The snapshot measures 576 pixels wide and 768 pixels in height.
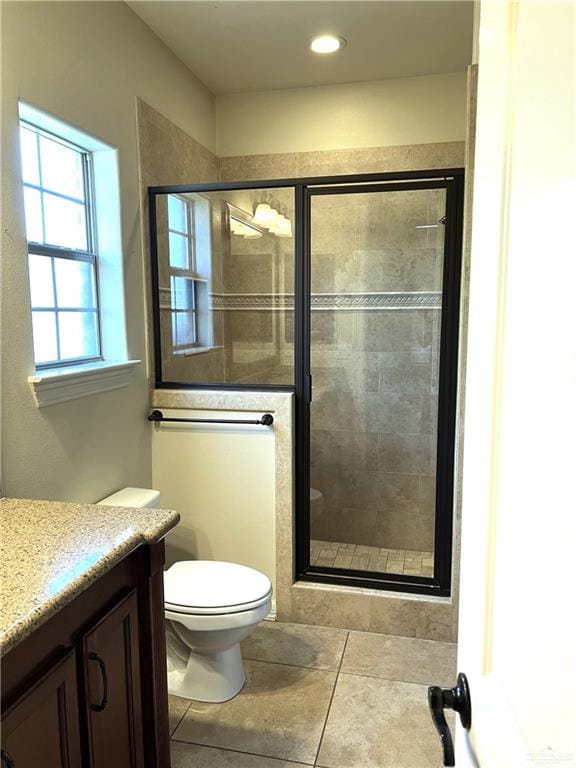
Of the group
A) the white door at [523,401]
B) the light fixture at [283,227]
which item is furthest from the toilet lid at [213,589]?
the light fixture at [283,227]

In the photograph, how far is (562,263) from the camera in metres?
0.44

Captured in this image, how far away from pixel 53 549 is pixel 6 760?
410 mm

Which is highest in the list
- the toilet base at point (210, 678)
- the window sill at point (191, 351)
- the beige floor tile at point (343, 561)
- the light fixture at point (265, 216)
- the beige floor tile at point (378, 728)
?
the light fixture at point (265, 216)

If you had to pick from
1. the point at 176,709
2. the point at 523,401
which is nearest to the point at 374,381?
the point at 176,709

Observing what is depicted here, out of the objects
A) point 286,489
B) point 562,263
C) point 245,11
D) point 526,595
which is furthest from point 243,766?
point 245,11

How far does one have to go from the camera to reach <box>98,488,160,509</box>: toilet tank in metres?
2.25

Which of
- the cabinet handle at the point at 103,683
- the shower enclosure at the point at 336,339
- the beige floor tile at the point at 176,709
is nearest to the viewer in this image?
the cabinet handle at the point at 103,683

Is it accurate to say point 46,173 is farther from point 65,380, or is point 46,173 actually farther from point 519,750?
point 519,750

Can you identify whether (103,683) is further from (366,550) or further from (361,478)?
(361,478)

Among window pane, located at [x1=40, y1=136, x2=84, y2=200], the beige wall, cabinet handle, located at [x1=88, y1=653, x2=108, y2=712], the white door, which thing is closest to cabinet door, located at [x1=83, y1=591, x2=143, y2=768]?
cabinet handle, located at [x1=88, y1=653, x2=108, y2=712]

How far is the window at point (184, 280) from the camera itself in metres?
2.82

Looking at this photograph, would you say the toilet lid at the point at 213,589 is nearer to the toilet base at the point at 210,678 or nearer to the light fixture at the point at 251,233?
the toilet base at the point at 210,678

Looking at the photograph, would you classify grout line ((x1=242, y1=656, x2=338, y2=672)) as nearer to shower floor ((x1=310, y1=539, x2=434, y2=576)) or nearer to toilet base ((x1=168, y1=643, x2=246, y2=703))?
toilet base ((x1=168, y1=643, x2=246, y2=703))

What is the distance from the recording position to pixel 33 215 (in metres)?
1.99
